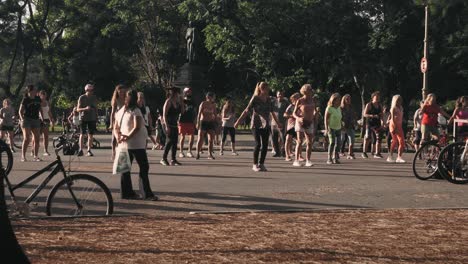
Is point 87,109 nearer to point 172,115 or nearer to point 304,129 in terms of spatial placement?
point 172,115

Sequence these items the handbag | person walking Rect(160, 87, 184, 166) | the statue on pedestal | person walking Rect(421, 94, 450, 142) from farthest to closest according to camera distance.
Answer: the statue on pedestal
person walking Rect(421, 94, 450, 142)
person walking Rect(160, 87, 184, 166)
the handbag

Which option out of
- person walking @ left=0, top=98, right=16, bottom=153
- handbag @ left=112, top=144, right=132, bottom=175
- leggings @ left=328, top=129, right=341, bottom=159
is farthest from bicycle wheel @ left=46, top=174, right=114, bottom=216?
person walking @ left=0, top=98, right=16, bottom=153

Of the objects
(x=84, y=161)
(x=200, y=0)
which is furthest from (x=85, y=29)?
(x=84, y=161)

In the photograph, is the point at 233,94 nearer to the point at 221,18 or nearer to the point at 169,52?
the point at 169,52

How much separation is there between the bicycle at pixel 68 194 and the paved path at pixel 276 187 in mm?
710

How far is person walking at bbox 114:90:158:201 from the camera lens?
995cm

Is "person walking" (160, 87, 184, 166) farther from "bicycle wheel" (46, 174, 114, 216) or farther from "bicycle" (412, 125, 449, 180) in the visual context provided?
"bicycle wheel" (46, 174, 114, 216)

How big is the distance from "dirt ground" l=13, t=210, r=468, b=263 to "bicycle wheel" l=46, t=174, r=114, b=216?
0.28 meters

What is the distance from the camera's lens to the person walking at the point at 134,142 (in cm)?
995

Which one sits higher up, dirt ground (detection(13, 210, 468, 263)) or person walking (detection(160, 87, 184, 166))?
person walking (detection(160, 87, 184, 166))

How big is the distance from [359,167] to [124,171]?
26.0 feet

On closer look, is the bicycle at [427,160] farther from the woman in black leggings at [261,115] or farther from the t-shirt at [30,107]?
the t-shirt at [30,107]

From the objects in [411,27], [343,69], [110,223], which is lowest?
[110,223]

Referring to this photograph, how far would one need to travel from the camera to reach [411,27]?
1641 inches
